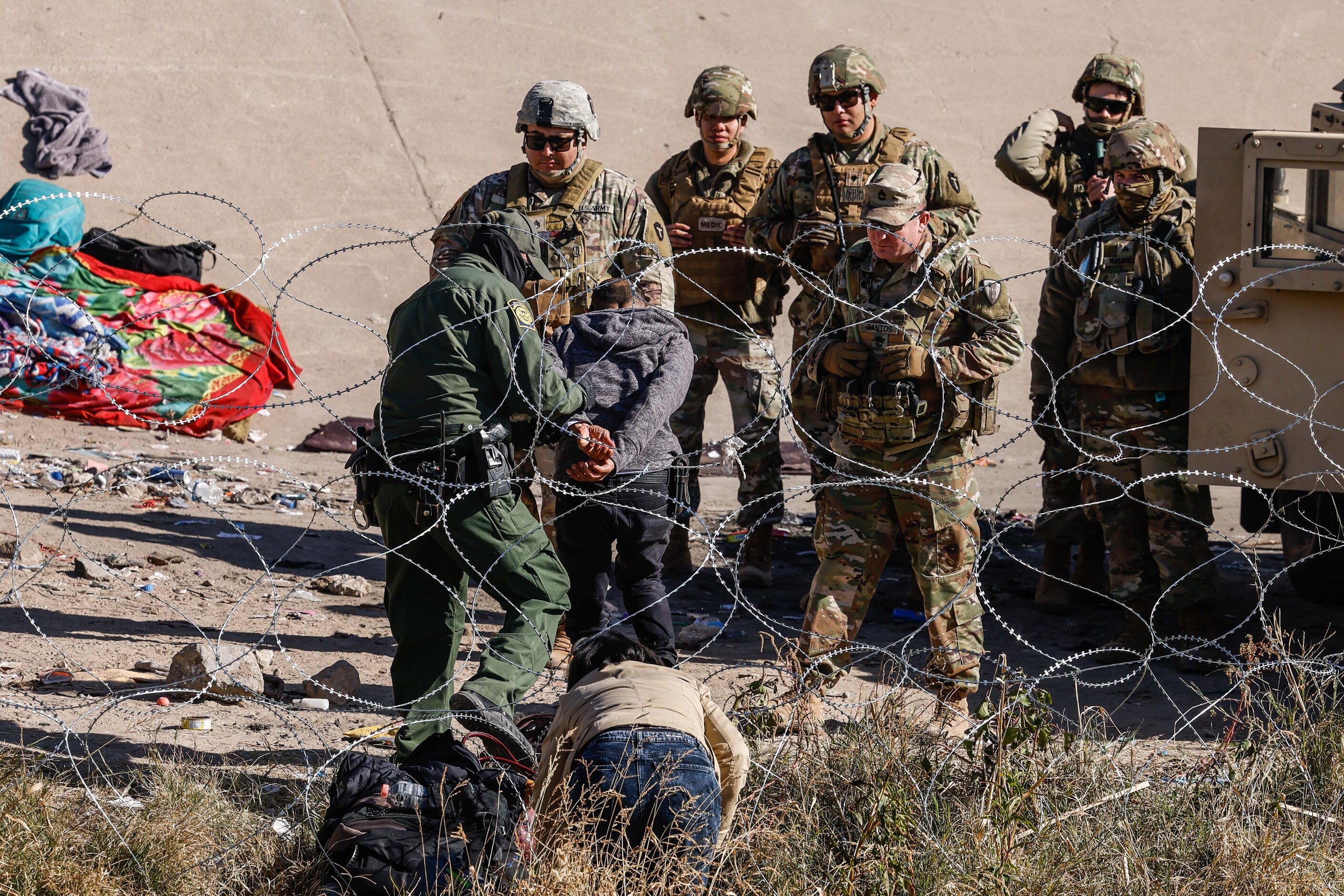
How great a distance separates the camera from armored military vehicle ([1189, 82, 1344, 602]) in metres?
4.66

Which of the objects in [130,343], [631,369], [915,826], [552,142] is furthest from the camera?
Result: [130,343]

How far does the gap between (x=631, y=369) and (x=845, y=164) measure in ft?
5.83

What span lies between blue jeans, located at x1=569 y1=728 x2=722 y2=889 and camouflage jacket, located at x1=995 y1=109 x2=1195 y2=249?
13.6 feet

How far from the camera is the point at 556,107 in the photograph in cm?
500

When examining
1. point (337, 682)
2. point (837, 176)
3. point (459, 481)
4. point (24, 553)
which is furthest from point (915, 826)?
point (24, 553)

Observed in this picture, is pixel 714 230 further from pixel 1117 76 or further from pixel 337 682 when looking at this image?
pixel 337 682

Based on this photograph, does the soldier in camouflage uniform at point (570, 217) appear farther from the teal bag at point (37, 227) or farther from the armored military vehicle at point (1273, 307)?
the teal bag at point (37, 227)

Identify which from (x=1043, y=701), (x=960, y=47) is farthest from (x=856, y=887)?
(x=960, y=47)

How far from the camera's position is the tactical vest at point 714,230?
6270mm

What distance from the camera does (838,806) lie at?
3508 millimetres

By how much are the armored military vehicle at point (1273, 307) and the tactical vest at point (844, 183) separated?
52.2 inches

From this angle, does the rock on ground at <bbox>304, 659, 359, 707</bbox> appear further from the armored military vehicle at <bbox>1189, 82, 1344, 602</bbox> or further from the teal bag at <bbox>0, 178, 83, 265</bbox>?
the teal bag at <bbox>0, 178, 83, 265</bbox>

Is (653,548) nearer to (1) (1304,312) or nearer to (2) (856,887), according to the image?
(2) (856,887)

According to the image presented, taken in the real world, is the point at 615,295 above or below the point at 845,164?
below
